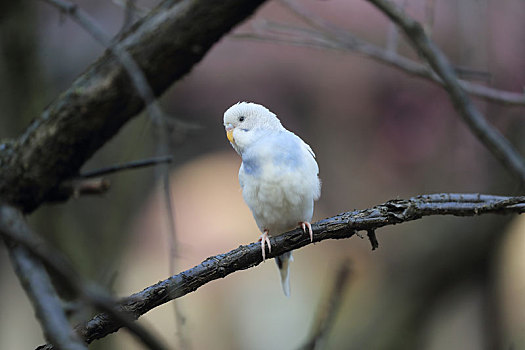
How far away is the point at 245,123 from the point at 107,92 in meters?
0.57

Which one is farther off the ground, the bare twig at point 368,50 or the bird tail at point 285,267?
the bare twig at point 368,50

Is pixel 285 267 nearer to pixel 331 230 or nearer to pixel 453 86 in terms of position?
pixel 331 230

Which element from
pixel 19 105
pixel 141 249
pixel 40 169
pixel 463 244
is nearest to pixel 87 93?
pixel 40 169

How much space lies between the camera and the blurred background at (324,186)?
120 inches

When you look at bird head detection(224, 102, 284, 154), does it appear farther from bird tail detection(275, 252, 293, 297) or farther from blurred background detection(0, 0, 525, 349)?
blurred background detection(0, 0, 525, 349)

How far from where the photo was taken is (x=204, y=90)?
4.52 m

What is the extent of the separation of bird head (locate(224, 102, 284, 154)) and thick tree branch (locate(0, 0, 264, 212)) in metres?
0.45

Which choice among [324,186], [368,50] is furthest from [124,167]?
[324,186]

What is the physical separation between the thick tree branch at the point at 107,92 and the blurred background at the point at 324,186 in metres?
0.90

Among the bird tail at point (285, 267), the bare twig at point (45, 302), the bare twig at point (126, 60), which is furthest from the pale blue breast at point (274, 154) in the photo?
the bare twig at point (45, 302)

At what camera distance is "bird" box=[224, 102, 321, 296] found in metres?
1.43

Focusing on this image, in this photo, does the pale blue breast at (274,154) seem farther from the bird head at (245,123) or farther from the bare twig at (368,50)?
the bare twig at (368,50)

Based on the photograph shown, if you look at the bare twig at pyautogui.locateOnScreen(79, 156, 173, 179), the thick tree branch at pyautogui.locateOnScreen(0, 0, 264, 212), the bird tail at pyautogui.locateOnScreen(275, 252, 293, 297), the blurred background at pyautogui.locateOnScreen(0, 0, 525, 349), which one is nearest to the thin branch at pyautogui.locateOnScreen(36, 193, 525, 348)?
the bare twig at pyautogui.locateOnScreen(79, 156, 173, 179)

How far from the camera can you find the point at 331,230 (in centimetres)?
120
